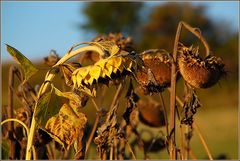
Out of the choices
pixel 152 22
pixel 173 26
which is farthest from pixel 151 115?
pixel 152 22

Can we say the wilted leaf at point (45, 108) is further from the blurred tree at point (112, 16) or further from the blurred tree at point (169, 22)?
the blurred tree at point (112, 16)

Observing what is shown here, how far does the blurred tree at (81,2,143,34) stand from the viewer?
98.2 ft

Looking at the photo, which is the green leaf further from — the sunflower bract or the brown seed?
the brown seed

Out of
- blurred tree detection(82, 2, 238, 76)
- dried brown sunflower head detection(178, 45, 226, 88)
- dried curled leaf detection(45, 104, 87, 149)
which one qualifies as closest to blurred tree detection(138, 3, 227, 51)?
blurred tree detection(82, 2, 238, 76)

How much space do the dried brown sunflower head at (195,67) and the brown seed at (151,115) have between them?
28.6 inches

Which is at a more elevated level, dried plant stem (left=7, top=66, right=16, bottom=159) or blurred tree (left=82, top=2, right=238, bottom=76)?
blurred tree (left=82, top=2, right=238, bottom=76)

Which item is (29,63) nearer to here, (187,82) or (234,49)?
(187,82)

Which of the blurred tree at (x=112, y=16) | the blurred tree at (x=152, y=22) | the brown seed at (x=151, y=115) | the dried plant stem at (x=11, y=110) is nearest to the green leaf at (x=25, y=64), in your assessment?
the dried plant stem at (x=11, y=110)

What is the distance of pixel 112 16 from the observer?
100 ft

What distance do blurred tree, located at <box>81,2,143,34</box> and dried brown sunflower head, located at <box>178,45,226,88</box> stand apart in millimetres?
27926

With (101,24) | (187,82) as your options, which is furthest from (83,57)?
(101,24)

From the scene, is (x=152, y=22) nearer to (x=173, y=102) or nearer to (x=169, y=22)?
(x=169, y=22)

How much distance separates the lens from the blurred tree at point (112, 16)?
29.9 metres

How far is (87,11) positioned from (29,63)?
29.9 meters
